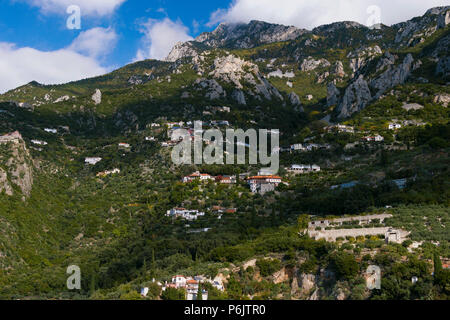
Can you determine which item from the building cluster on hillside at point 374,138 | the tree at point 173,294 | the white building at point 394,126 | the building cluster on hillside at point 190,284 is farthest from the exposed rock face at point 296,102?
the tree at point 173,294

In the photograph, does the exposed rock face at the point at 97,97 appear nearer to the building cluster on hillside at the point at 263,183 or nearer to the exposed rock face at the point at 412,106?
the building cluster on hillside at the point at 263,183

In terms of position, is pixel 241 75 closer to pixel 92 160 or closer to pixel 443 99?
pixel 443 99

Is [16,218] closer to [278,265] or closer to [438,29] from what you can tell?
[278,265]

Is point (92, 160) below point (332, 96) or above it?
below

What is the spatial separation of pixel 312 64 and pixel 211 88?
60.0m

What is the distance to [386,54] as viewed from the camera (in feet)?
379

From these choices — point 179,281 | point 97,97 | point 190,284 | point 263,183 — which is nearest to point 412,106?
point 263,183

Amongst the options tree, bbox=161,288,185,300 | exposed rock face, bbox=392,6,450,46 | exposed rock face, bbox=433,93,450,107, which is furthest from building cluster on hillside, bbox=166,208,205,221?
exposed rock face, bbox=392,6,450,46

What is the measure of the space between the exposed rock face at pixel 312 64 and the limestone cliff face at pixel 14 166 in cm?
11334

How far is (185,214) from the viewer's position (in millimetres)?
63094

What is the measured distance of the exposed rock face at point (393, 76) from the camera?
10544 cm

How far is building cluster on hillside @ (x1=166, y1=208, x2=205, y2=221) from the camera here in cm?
6234
